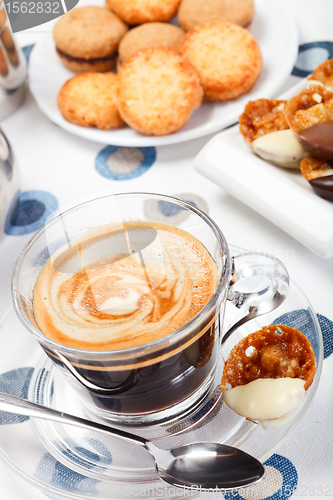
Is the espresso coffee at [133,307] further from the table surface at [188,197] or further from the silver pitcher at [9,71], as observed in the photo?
the silver pitcher at [9,71]

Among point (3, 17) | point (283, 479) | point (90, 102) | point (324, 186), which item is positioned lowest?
point (283, 479)

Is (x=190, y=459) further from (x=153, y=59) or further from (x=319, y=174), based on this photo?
(x=153, y=59)

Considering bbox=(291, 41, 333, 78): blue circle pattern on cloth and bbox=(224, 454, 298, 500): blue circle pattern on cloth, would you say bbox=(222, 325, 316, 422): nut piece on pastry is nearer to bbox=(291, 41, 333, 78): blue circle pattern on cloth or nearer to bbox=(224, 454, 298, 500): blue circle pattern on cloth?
bbox=(224, 454, 298, 500): blue circle pattern on cloth

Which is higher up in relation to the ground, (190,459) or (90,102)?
(90,102)

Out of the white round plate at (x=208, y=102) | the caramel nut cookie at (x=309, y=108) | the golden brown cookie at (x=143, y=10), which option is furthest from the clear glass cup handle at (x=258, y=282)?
the golden brown cookie at (x=143, y=10)

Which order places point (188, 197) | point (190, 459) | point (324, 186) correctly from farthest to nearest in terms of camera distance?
point (188, 197) → point (324, 186) → point (190, 459)

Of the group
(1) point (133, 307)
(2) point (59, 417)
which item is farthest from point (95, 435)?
(1) point (133, 307)

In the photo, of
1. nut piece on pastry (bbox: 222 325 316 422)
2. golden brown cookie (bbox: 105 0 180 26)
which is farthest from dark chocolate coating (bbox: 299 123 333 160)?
golden brown cookie (bbox: 105 0 180 26)
